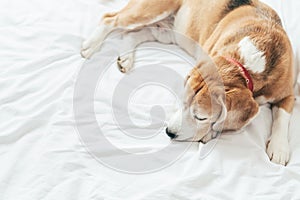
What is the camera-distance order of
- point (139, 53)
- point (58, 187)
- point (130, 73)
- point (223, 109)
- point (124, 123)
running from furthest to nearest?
1. point (139, 53)
2. point (130, 73)
3. point (124, 123)
4. point (223, 109)
5. point (58, 187)

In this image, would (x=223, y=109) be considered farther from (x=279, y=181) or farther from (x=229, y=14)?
(x=229, y=14)

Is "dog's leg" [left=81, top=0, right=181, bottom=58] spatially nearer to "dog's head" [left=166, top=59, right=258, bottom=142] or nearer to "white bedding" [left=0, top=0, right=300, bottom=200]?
"white bedding" [left=0, top=0, right=300, bottom=200]

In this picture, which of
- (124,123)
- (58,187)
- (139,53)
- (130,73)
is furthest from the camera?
(139,53)

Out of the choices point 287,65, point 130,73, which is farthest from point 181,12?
point 287,65

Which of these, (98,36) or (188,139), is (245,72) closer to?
(188,139)

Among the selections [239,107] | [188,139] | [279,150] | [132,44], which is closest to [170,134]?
[188,139]

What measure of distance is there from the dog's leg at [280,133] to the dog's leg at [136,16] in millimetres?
688

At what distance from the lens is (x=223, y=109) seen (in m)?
1.60

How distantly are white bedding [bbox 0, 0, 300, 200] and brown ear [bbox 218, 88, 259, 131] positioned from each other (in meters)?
0.07

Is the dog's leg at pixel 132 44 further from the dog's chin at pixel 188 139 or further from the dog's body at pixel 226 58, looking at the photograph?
the dog's chin at pixel 188 139

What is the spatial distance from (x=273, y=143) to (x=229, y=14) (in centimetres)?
63

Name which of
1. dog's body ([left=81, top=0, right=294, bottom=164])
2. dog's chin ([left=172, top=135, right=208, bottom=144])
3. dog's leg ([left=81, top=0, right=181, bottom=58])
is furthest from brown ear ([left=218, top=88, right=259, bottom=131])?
dog's leg ([left=81, top=0, right=181, bottom=58])

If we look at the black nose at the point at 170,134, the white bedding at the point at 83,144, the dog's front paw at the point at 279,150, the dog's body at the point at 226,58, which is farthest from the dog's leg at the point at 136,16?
the dog's front paw at the point at 279,150

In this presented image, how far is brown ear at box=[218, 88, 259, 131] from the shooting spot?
1.61 meters
